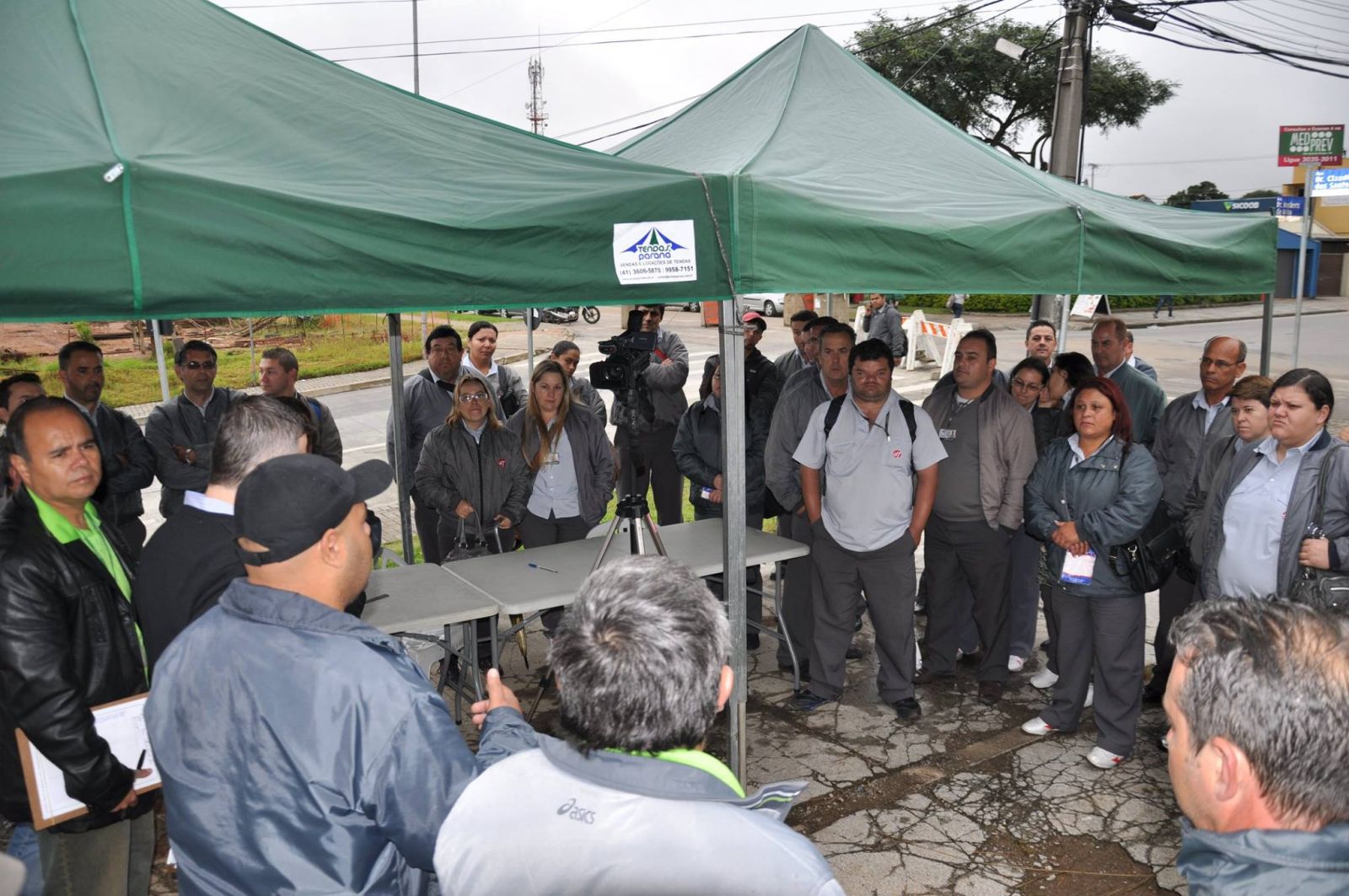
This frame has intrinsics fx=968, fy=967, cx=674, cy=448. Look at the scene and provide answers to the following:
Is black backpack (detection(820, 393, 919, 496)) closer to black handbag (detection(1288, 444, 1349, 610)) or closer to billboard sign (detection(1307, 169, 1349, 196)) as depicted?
black handbag (detection(1288, 444, 1349, 610))

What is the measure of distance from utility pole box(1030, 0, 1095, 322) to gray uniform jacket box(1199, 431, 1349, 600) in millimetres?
6800

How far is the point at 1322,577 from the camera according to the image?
11.5 ft

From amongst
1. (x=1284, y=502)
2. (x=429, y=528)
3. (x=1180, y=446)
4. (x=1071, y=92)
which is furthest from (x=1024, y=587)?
(x=1071, y=92)

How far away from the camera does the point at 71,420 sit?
2480 millimetres

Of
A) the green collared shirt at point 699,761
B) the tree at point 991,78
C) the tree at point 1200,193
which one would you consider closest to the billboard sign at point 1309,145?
the green collared shirt at point 699,761

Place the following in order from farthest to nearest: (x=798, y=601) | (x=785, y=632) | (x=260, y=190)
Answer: (x=798, y=601), (x=785, y=632), (x=260, y=190)

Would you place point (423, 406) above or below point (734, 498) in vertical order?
above

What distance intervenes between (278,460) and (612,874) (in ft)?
3.20

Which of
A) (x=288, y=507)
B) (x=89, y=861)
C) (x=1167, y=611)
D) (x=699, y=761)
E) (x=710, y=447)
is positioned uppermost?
(x=288, y=507)

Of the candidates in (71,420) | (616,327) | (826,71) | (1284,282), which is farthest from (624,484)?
(1284,282)

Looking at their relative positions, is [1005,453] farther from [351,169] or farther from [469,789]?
[469,789]

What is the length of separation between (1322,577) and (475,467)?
3.63 meters

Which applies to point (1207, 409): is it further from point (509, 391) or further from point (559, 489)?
point (509, 391)

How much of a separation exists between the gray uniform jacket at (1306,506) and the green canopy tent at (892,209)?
3.10 ft
